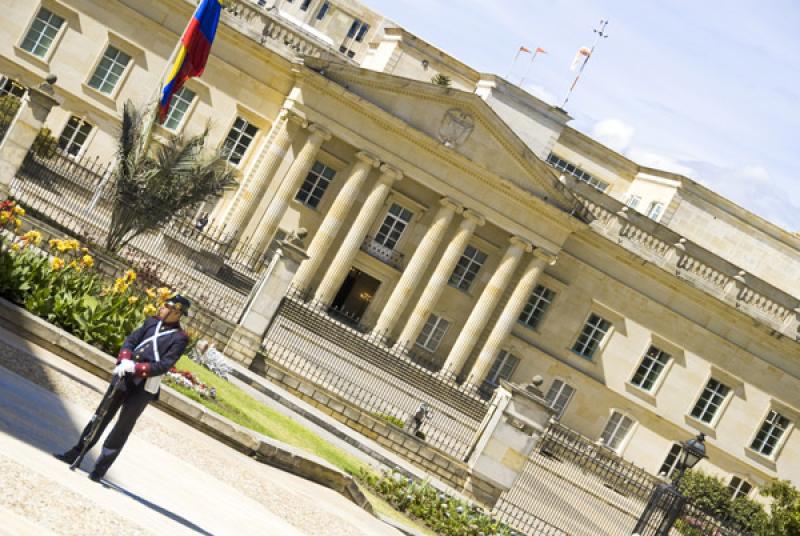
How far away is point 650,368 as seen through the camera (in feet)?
160

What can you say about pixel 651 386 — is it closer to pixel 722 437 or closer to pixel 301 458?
pixel 722 437

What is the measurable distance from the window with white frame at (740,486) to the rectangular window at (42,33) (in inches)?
1290

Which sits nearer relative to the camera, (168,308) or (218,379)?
(168,308)

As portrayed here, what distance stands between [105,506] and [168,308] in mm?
2401

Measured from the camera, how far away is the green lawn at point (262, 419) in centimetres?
1911

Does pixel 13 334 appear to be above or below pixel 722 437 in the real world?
below

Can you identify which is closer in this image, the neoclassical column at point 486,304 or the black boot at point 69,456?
the black boot at point 69,456

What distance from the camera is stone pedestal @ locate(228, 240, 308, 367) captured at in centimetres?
2666

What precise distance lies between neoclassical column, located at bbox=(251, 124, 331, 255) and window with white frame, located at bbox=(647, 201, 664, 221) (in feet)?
70.0

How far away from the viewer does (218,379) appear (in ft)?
75.0

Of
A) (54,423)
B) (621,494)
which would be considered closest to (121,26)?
(621,494)

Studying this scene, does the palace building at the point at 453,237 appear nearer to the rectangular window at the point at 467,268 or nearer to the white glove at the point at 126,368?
the rectangular window at the point at 467,268

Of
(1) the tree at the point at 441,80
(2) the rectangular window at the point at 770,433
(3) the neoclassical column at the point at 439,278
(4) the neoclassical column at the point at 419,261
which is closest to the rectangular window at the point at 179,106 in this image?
(4) the neoclassical column at the point at 419,261

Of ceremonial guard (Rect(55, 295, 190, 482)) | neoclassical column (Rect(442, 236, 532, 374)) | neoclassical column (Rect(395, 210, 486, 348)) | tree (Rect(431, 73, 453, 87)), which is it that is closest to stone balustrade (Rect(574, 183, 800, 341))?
neoclassical column (Rect(442, 236, 532, 374))
